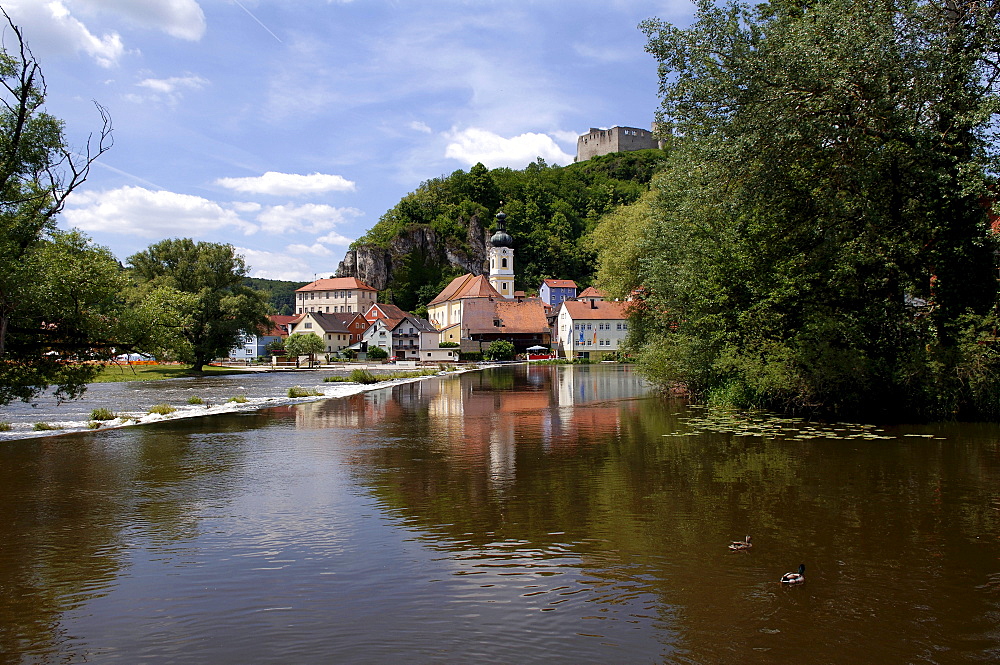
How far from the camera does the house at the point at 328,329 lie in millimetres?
125000

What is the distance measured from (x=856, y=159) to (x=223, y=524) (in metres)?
17.5

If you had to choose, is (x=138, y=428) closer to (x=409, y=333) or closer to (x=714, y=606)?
(x=714, y=606)

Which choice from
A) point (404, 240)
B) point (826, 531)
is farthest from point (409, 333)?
point (826, 531)

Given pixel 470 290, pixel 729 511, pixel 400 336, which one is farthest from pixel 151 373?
pixel 729 511

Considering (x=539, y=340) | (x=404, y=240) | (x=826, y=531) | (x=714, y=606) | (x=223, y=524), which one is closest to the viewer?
(x=714, y=606)

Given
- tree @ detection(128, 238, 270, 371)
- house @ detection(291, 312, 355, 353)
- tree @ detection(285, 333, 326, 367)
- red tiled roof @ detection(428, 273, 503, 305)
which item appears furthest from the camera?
house @ detection(291, 312, 355, 353)

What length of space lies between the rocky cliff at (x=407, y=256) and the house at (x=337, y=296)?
3.26m

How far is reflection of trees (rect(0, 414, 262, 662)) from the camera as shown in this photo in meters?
6.75

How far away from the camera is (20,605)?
6773mm

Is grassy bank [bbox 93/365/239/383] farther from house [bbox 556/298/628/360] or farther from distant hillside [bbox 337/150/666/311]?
distant hillside [bbox 337/150/666/311]

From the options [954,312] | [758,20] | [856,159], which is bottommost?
[954,312]

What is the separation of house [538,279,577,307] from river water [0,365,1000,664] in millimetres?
132090

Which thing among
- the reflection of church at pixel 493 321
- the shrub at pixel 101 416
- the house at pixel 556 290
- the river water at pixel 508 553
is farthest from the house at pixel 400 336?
the river water at pixel 508 553

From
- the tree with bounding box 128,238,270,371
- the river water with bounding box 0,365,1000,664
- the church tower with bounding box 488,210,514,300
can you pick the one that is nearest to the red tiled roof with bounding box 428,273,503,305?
the church tower with bounding box 488,210,514,300
